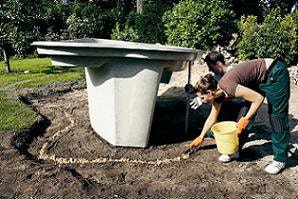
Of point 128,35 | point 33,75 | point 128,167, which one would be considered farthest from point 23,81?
point 128,167

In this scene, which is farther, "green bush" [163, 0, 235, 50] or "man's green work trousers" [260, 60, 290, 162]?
"green bush" [163, 0, 235, 50]

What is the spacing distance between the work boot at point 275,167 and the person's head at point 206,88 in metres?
0.94

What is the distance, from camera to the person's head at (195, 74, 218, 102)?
420 centimetres

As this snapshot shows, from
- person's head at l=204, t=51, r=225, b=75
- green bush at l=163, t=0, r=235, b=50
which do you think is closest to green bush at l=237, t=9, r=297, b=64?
green bush at l=163, t=0, r=235, b=50

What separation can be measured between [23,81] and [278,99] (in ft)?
19.4

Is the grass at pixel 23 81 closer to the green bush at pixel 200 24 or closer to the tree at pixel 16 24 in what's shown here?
the tree at pixel 16 24

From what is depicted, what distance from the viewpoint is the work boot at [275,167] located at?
4289 mm

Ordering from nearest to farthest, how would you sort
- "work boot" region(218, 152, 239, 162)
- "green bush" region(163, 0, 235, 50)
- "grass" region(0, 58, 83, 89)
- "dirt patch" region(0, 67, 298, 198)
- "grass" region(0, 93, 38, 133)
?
1. "dirt patch" region(0, 67, 298, 198)
2. "work boot" region(218, 152, 239, 162)
3. "grass" region(0, 93, 38, 133)
4. "grass" region(0, 58, 83, 89)
5. "green bush" region(163, 0, 235, 50)

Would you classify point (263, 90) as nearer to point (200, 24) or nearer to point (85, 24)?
point (200, 24)

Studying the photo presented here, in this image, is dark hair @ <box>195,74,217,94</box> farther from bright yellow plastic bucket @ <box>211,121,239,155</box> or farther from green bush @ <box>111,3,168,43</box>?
green bush @ <box>111,3,168,43</box>

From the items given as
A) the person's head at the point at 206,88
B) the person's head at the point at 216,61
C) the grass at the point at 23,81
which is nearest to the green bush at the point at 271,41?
the grass at the point at 23,81

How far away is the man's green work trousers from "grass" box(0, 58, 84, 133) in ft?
10.5

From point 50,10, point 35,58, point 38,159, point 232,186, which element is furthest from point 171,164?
point 50,10

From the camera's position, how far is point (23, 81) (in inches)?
339
